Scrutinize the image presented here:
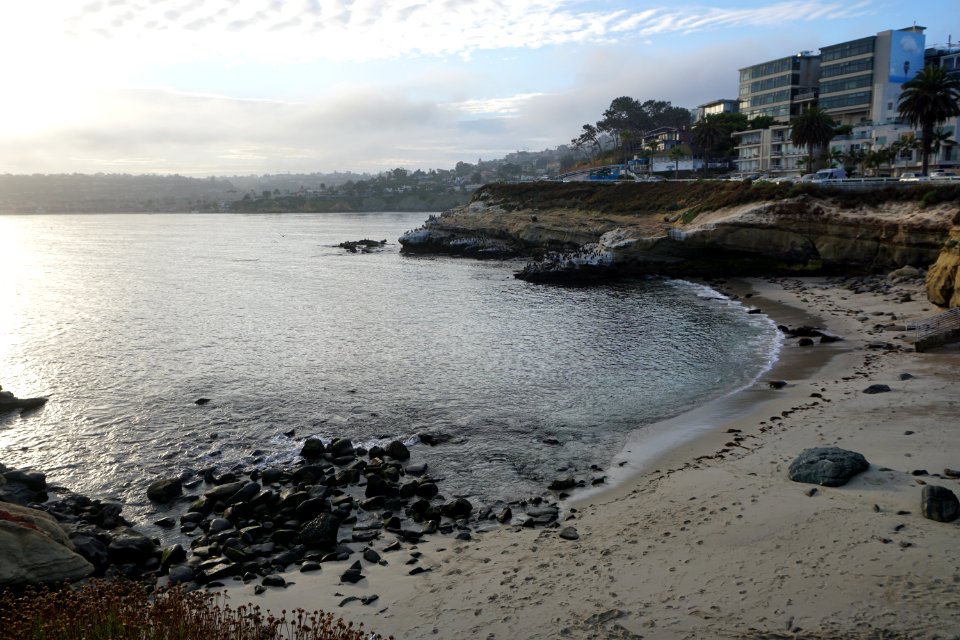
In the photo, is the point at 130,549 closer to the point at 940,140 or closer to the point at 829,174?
the point at 829,174

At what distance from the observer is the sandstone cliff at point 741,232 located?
46688mm

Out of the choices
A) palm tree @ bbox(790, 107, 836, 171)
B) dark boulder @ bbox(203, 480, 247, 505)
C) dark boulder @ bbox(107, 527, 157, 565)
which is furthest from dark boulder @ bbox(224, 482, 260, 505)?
palm tree @ bbox(790, 107, 836, 171)

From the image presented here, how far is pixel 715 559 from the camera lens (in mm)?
10930

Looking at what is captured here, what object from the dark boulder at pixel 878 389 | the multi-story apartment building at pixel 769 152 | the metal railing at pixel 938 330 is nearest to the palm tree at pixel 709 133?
the multi-story apartment building at pixel 769 152

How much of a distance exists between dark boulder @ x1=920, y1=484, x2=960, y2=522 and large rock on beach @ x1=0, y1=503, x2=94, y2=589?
48.4ft

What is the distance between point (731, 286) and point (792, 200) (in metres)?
11.1

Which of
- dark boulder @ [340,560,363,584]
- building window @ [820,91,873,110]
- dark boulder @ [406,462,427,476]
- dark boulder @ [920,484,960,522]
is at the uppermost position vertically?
building window @ [820,91,873,110]

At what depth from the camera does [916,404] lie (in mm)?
18984

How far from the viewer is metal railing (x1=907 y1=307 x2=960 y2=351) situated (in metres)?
25.8

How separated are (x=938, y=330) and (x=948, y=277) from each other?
7.28 m

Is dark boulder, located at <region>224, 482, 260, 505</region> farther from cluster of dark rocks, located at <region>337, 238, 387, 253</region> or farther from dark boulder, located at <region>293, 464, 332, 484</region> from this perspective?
cluster of dark rocks, located at <region>337, 238, 387, 253</region>

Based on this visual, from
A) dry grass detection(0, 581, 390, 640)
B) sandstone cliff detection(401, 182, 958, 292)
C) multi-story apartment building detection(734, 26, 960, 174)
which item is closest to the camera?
dry grass detection(0, 581, 390, 640)

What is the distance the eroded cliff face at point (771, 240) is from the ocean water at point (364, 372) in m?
4.66

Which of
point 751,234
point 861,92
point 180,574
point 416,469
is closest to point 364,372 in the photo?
point 416,469
